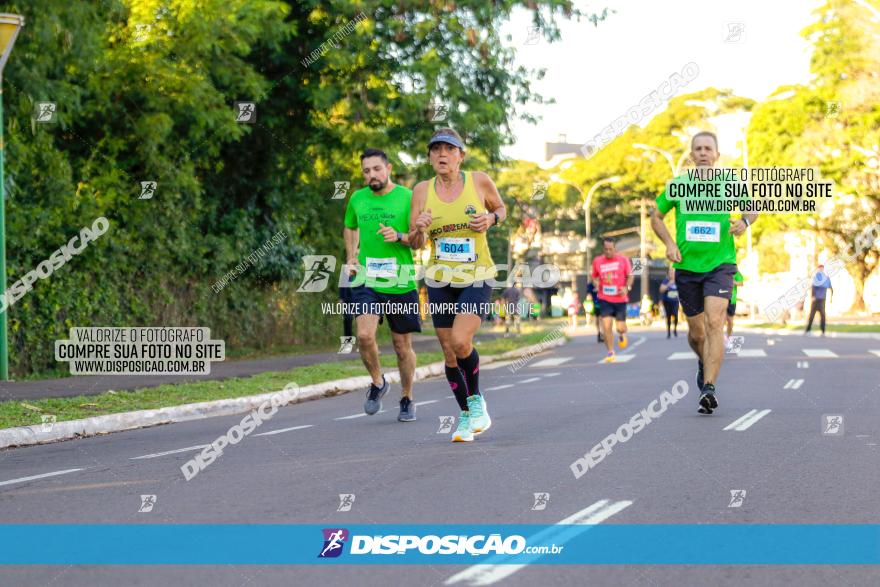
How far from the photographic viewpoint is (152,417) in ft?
38.5

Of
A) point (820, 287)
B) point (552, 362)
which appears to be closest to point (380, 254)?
point (552, 362)

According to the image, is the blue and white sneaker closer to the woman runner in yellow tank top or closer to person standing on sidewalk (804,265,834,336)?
the woman runner in yellow tank top

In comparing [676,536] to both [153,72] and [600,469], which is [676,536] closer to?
[600,469]

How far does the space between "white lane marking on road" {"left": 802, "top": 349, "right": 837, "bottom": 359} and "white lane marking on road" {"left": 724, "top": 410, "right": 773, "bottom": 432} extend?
32.8 ft

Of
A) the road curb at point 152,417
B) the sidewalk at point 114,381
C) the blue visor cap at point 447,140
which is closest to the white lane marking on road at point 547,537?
the blue visor cap at point 447,140

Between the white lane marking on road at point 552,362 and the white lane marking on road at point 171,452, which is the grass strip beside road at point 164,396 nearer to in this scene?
the white lane marking on road at point 171,452

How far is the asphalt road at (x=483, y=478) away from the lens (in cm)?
481

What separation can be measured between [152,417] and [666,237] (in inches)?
211

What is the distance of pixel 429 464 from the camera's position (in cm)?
766

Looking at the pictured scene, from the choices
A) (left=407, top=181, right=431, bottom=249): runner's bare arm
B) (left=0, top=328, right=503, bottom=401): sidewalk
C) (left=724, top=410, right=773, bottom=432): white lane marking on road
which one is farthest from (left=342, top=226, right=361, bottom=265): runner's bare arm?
(left=0, top=328, right=503, bottom=401): sidewalk

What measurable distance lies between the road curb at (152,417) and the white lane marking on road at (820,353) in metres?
8.40

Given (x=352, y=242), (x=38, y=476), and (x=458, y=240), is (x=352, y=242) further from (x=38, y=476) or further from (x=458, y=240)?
(x=38, y=476)

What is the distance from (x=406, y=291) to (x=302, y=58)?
47.2 feet

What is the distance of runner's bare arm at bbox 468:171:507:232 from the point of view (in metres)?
8.26
